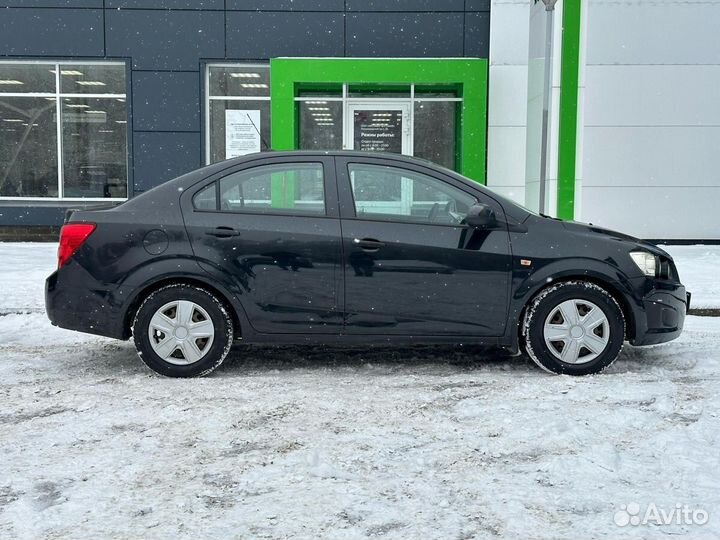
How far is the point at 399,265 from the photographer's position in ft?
18.0

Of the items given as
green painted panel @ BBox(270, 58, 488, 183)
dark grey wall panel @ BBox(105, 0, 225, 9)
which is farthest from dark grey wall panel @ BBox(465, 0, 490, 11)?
dark grey wall panel @ BBox(105, 0, 225, 9)

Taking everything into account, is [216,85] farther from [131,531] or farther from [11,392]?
[131,531]

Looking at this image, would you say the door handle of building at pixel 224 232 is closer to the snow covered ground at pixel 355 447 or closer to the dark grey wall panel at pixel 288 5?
the snow covered ground at pixel 355 447

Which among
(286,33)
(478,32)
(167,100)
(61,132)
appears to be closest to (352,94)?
(286,33)

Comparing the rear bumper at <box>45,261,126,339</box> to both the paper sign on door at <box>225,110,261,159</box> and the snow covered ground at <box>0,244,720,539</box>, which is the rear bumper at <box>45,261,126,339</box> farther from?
the paper sign on door at <box>225,110,261,159</box>

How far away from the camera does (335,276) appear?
5.48 m

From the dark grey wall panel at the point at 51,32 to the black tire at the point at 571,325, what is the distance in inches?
504

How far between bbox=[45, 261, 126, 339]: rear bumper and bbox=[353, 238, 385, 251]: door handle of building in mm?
1687

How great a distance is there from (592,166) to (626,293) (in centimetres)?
1026

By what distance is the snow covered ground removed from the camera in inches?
123

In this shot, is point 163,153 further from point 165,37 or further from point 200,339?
point 200,339

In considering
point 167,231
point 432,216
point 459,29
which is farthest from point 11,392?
point 459,29

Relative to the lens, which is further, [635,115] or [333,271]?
[635,115]

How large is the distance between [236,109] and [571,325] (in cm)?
1158
